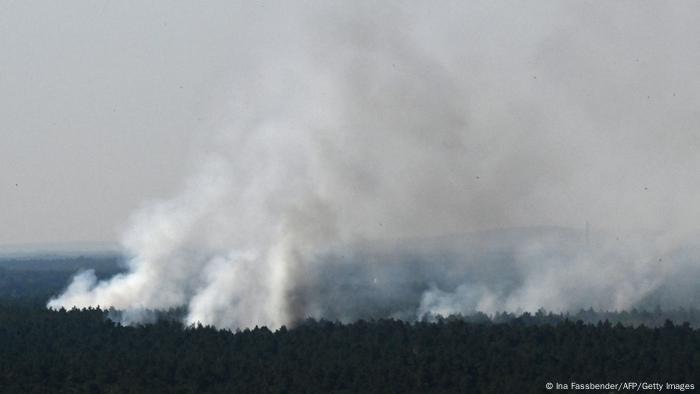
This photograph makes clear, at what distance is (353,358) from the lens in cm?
14625

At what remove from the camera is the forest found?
13250 centimetres

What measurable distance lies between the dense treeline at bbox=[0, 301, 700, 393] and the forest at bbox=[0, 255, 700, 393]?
143 millimetres

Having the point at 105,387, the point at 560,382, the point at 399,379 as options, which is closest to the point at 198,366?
the point at 105,387

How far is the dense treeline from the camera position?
133 m

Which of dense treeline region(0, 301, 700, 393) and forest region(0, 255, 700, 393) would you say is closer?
forest region(0, 255, 700, 393)

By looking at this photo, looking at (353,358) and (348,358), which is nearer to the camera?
(353,358)

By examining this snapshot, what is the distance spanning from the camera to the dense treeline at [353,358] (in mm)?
132625

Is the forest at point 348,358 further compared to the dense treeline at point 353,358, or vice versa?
the dense treeline at point 353,358

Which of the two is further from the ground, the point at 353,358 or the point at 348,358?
the point at 348,358

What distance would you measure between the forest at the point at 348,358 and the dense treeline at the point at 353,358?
0.14 metres

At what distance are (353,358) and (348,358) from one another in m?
0.55

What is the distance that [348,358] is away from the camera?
14662 cm

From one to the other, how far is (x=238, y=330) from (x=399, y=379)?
40.3m

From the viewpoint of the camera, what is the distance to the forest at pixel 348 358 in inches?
5217
